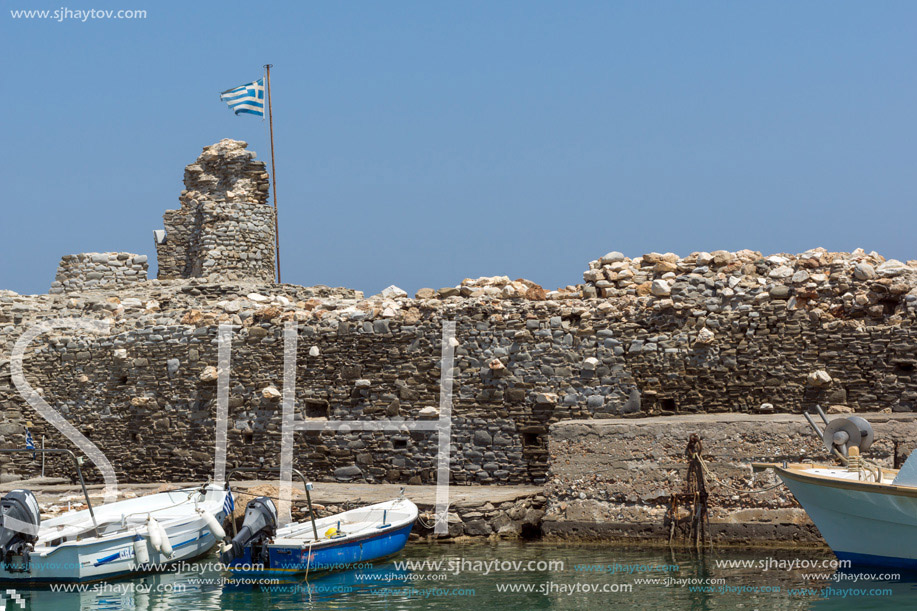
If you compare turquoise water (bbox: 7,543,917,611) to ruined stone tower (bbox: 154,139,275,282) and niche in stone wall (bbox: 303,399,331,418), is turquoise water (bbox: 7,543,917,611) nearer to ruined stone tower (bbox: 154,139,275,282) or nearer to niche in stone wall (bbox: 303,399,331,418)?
niche in stone wall (bbox: 303,399,331,418)

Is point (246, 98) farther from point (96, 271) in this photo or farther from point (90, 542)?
point (90, 542)

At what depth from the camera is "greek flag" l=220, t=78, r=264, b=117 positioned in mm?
20859

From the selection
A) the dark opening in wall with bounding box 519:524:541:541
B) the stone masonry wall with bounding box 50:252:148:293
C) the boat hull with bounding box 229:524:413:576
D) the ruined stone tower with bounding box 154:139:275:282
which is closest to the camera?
the boat hull with bounding box 229:524:413:576

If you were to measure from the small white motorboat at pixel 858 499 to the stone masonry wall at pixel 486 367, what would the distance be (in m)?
1.71

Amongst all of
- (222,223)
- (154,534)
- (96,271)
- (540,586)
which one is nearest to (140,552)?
(154,534)

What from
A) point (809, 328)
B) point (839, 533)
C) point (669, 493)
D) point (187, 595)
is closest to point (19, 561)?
point (187, 595)

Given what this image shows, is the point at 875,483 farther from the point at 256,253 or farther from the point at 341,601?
the point at 256,253

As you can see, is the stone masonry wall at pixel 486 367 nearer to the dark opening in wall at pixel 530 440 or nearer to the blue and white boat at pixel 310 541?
the dark opening in wall at pixel 530 440

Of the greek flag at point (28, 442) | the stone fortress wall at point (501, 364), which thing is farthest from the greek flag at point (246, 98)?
the greek flag at point (28, 442)

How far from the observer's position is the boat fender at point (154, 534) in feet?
34.6

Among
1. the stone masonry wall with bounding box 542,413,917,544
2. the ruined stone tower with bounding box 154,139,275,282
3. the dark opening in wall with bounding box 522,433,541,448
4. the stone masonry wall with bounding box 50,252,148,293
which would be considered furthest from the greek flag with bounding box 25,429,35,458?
the stone masonry wall with bounding box 542,413,917,544

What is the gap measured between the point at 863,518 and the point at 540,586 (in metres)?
3.17

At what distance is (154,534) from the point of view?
416 inches

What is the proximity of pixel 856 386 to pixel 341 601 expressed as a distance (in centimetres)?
649
